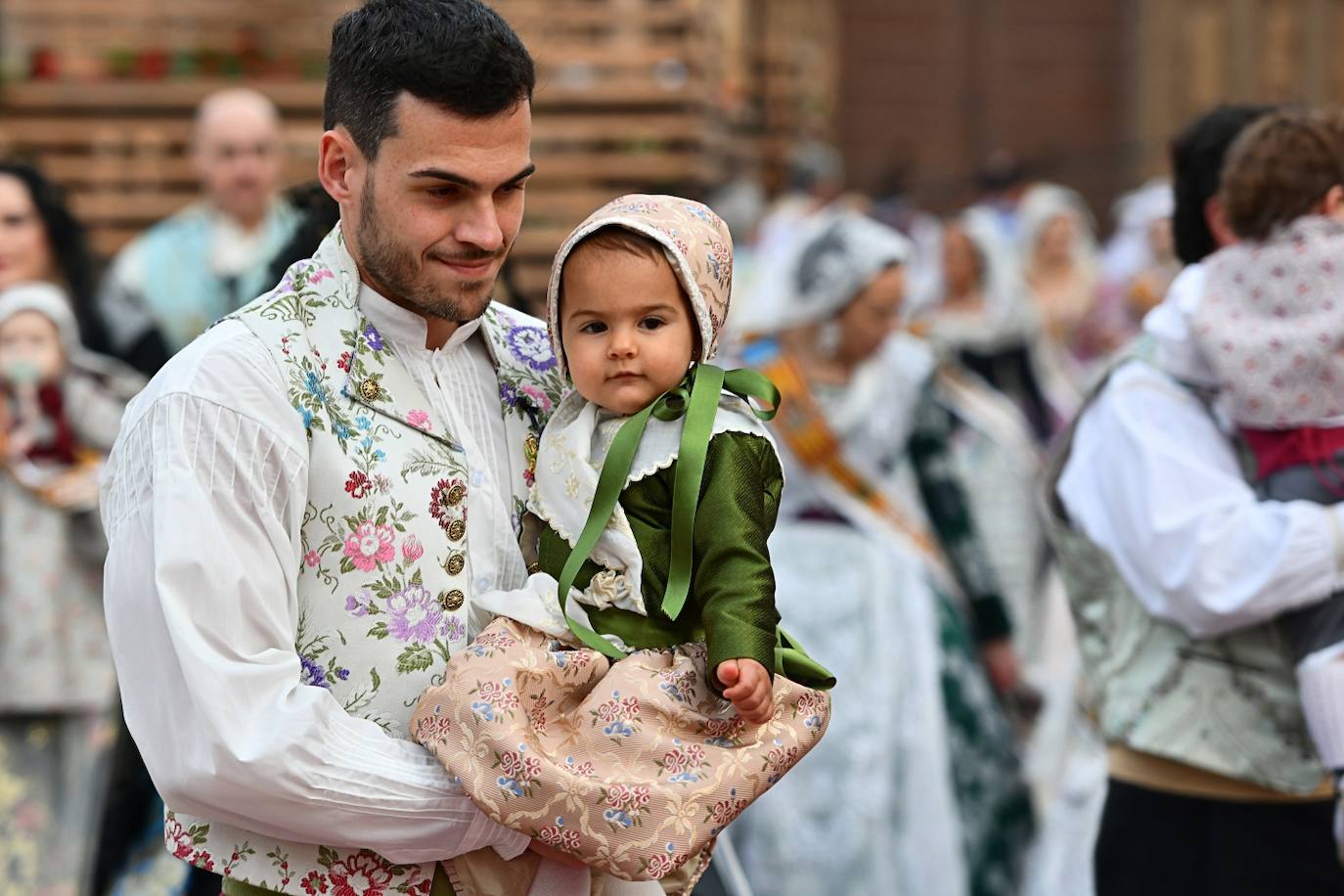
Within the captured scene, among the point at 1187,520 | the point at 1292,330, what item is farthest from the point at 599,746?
the point at 1292,330

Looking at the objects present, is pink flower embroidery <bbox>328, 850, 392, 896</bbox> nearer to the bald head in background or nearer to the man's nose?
the man's nose

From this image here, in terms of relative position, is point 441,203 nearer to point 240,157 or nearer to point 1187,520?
point 1187,520

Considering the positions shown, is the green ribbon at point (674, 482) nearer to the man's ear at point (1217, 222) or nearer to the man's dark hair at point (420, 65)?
the man's dark hair at point (420, 65)

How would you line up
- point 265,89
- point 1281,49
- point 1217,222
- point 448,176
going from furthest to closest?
point 1281,49 < point 265,89 < point 1217,222 < point 448,176

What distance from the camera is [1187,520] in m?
3.43

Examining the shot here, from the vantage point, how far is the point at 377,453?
2.45 m

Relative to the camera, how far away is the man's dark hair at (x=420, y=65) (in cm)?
238

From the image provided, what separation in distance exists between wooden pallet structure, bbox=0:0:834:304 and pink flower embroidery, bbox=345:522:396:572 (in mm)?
5934

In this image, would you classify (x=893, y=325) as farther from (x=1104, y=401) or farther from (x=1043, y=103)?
(x=1043, y=103)

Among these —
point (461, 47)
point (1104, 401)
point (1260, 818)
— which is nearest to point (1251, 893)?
point (1260, 818)

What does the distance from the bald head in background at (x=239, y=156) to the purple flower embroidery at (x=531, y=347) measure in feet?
13.3

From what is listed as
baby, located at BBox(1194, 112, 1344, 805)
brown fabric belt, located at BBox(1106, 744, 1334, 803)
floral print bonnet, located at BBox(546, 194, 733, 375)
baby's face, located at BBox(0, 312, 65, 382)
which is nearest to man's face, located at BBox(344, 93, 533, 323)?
floral print bonnet, located at BBox(546, 194, 733, 375)

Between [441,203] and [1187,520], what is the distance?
62.4 inches

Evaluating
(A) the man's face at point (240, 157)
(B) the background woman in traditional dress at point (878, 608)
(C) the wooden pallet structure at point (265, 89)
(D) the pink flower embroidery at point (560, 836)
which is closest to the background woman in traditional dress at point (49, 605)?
(A) the man's face at point (240, 157)
